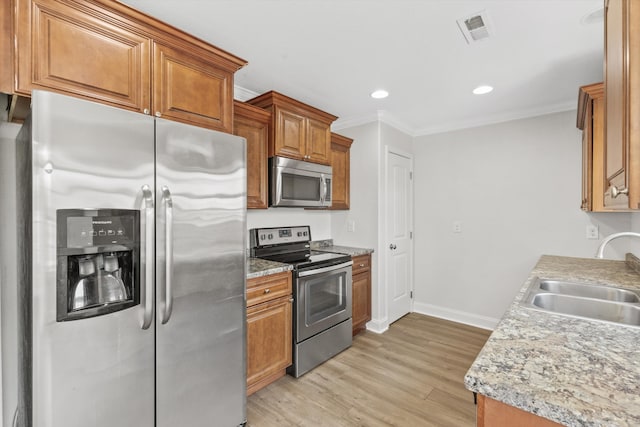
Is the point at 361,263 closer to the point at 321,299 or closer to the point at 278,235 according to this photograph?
the point at 321,299

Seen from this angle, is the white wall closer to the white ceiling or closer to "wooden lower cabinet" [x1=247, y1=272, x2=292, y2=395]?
the white ceiling

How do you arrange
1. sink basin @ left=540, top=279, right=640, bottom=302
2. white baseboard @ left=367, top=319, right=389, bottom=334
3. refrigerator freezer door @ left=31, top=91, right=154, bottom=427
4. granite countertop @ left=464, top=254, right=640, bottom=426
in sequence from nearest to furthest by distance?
granite countertop @ left=464, top=254, right=640, bottom=426 → refrigerator freezer door @ left=31, top=91, right=154, bottom=427 → sink basin @ left=540, top=279, right=640, bottom=302 → white baseboard @ left=367, top=319, right=389, bottom=334

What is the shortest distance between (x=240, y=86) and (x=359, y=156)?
149 cm

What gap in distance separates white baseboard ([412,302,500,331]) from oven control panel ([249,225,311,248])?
1790mm

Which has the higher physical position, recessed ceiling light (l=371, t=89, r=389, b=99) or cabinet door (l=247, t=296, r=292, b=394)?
recessed ceiling light (l=371, t=89, r=389, b=99)

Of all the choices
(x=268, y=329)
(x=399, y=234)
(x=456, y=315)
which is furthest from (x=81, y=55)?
(x=456, y=315)

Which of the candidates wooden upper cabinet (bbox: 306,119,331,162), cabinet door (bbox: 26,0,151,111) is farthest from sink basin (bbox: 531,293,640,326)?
cabinet door (bbox: 26,0,151,111)

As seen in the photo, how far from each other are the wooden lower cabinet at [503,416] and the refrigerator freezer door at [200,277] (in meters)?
1.31

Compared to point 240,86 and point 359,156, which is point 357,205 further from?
point 240,86

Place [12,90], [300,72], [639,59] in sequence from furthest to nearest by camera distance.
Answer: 1. [300,72]
2. [12,90]
3. [639,59]

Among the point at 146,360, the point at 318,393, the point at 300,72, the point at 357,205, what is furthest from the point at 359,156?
the point at 146,360

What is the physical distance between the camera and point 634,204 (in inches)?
26.7

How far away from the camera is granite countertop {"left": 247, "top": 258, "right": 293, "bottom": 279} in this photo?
205 centimetres

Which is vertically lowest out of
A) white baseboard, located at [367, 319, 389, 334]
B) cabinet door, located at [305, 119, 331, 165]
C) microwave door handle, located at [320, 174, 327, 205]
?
white baseboard, located at [367, 319, 389, 334]
